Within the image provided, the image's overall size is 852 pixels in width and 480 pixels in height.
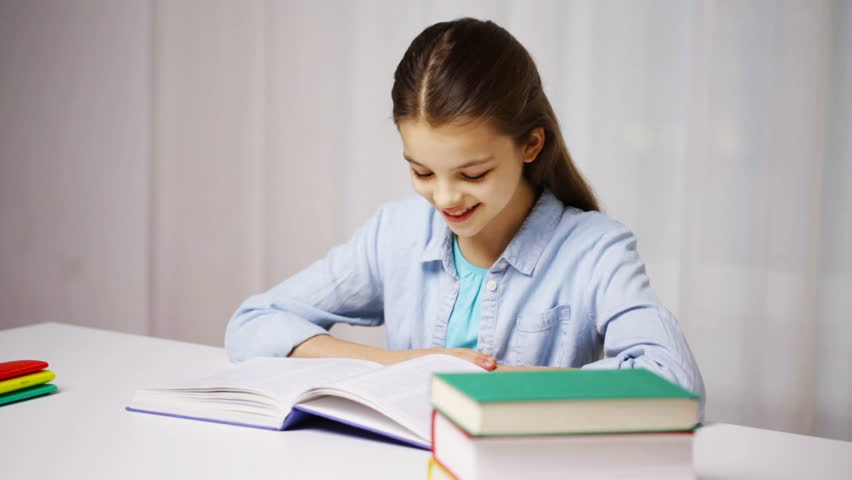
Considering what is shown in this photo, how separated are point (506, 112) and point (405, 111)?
151 millimetres

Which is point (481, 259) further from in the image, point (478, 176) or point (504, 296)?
point (478, 176)

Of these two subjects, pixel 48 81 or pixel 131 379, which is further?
pixel 48 81

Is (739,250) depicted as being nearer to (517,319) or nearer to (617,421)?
(517,319)

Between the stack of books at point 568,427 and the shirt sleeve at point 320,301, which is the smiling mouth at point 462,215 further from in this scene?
the stack of books at point 568,427

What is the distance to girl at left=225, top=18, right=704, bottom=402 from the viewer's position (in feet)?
3.61

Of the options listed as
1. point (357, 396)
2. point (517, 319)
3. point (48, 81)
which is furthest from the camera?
point (48, 81)

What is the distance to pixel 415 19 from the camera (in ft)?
7.82

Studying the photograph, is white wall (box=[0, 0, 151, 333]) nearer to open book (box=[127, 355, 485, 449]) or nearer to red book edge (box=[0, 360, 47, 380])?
red book edge (box=[0, 360, 47, 380])

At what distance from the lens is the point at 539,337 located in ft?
4.14

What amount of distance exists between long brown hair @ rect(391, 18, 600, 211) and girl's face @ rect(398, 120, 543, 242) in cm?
2

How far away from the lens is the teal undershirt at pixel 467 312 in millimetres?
1315

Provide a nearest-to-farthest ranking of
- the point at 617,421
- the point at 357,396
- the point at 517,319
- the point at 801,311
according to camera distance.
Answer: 1. the point at 617,421
2. the point at 357,396
3. the point at 517,319
4. the point at 801,311

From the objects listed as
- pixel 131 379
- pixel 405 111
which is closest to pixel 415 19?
pixel 405 111

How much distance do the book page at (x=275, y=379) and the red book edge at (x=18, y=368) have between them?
0.67 ft
